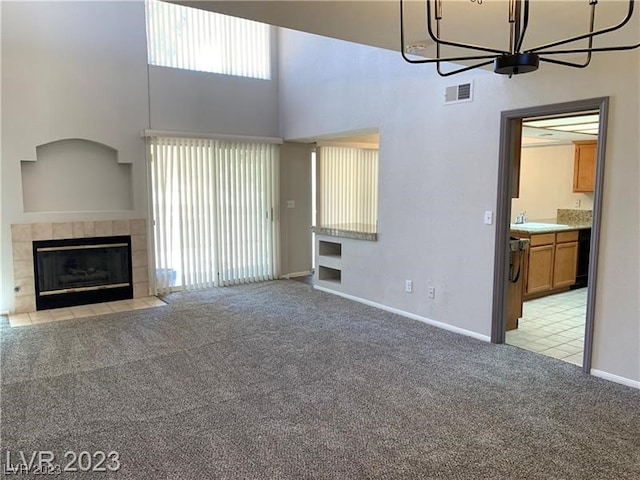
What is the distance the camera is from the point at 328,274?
650cm

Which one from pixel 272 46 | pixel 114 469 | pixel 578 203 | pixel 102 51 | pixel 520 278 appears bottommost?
pixel 114 469

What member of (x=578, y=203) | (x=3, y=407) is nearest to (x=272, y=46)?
(x=578, y=203)

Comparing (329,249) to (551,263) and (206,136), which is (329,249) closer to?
(206,136)

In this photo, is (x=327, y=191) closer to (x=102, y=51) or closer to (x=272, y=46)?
(x=272, y=46)

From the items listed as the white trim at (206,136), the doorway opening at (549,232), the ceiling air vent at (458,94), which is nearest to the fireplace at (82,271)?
the white trim at (206,136)

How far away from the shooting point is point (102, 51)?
559 centimetres

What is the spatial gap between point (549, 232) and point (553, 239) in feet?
0.59

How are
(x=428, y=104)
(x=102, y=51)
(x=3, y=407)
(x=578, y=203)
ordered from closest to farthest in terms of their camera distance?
(x=3, y=407) → (x=428, y=104) → (x=102, y=51) → (x=578, y=203)

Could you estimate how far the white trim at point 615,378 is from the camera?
10.8ft

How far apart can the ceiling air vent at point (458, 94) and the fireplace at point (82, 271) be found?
13.8 feet

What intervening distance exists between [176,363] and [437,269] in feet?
8.71

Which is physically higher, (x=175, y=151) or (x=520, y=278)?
(x=175, y=151)

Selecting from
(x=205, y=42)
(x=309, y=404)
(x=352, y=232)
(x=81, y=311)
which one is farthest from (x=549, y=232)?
(x=81, y=311)

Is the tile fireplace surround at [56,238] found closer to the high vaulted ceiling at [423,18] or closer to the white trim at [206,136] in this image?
the white trim at [206,136]
